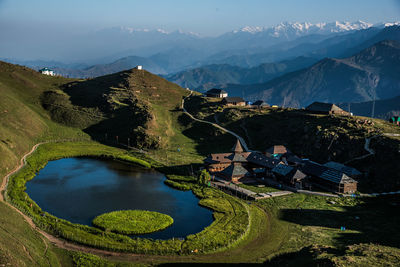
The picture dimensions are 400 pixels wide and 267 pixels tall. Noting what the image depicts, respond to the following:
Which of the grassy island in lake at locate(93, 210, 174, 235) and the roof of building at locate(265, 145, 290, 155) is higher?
the roof of building at locate(265, 145, 290, 155)

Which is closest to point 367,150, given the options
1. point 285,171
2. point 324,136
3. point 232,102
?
point 324,136

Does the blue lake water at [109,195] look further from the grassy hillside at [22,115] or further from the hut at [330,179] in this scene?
the hut at [330,179]

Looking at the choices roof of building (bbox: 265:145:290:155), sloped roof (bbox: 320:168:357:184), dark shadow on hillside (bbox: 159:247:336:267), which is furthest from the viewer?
roof of building (bbox: 265:145:290:155)

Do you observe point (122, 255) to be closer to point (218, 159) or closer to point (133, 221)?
point (133, 221)

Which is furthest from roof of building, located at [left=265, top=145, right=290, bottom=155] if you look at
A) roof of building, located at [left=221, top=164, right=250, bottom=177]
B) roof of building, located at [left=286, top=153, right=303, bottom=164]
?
roof of building, located at [left=221, top=164, right=250, bottom=177]

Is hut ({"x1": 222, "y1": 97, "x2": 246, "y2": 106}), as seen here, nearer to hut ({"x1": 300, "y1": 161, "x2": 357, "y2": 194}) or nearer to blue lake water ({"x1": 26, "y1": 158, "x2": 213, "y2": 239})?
blue lake water ({"x1": 26, "y1": 158, "x2": 213, "y2": 239})

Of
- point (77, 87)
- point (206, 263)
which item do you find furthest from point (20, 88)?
point (206, 263)

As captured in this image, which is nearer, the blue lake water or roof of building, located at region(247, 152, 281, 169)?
the blue lake water
